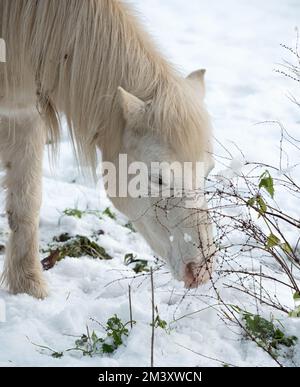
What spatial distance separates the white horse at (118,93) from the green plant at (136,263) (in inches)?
34.0

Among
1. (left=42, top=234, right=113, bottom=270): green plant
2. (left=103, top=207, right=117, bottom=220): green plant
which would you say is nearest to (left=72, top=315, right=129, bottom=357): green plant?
(left=42, top=234, right=113, bottom=270): green plant

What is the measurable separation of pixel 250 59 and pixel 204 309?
572 centimetres

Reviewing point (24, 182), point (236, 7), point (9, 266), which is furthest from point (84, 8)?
point (236, 7)

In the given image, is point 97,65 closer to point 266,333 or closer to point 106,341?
point 106,341

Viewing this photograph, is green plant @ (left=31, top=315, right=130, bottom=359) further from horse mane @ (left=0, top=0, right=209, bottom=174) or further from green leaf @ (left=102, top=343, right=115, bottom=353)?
horse mane @ (left=0, top=0, right=209, bottom=174)

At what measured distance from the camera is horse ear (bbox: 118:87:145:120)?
2.98 metres

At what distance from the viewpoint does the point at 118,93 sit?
299cm

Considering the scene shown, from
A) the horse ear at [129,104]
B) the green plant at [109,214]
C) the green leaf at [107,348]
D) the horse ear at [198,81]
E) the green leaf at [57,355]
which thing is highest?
the horse ear at [198,81]

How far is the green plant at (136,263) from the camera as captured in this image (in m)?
4.18

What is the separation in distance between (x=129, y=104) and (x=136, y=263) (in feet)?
5.21

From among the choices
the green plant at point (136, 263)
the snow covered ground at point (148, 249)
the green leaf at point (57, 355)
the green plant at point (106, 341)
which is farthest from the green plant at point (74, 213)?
the green leaf at point (57, 355)

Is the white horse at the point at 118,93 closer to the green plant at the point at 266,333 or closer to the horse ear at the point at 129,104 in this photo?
the horse ear at the point at 129,104

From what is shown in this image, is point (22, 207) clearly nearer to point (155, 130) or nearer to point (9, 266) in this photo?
point (9, 266)

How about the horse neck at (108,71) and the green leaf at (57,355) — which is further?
the horse neck at (108,71)
